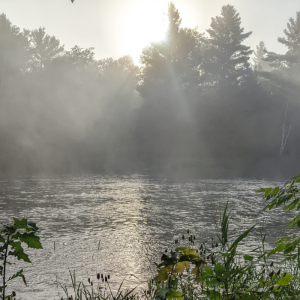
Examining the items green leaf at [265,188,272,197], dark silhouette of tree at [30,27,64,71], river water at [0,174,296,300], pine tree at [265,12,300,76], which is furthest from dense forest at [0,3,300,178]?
green leaf at [265,188,272,197]

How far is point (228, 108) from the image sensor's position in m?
35.2

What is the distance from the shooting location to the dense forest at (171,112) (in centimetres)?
3288

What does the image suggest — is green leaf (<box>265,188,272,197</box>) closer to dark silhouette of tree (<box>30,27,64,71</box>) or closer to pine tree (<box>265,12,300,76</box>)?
pine tree (<box>265,12,300,76</box>)

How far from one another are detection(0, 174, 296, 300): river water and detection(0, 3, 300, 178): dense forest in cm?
1616

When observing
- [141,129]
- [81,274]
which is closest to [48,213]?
[81,274]

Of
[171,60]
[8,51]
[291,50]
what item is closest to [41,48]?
[8,51]

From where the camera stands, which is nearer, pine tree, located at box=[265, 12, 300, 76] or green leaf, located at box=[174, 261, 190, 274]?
green leaf, located at box=[174, 261, 190, 274]

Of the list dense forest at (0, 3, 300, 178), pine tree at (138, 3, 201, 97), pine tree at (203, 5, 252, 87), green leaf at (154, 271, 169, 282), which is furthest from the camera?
pine tree at (203, 5, 252, 87)

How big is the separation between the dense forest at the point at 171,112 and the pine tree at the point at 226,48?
0.36ft

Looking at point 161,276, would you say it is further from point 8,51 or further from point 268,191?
point 8,51

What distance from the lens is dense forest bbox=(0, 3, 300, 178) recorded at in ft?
108

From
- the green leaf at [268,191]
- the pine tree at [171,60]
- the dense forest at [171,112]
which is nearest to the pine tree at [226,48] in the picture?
the dense forest at [171,112]

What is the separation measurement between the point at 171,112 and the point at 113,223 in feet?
91.2

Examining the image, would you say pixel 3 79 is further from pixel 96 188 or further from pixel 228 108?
pixel 96 188
